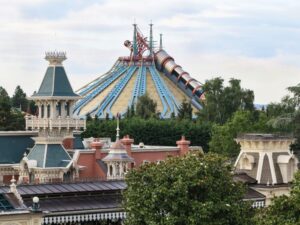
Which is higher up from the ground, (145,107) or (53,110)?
(145,107)

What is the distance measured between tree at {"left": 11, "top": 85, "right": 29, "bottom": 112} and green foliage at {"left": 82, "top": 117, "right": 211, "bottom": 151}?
68.5 meters

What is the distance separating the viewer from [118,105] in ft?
564

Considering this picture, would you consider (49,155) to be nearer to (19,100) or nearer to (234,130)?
(234,130)

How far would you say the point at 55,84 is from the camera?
78562 millimetres

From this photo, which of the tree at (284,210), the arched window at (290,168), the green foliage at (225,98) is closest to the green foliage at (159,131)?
the green foliage at (225,98)

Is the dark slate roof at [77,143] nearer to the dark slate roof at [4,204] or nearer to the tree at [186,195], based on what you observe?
the dark slate roof at [4,204]

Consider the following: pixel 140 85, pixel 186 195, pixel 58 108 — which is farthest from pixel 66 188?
pixel 140 85

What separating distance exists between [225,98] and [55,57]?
1844 inches

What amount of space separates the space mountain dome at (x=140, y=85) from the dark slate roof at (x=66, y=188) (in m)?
111

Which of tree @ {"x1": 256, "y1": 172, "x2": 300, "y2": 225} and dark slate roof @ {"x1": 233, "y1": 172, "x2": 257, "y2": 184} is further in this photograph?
dark slate roof @ {"x1": 233, "y1": 172, "x2": 257, "y2": 184}

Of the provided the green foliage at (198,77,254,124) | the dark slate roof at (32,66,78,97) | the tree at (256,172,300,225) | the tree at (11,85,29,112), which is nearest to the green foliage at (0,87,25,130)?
the green foliage at (198,77,254,124)

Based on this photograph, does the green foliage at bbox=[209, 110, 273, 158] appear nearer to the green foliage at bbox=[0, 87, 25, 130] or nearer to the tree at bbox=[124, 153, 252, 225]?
the green foliage at bbox=[0, 87, 25, 130]

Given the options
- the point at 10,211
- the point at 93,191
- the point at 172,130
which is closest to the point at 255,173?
the point at 93,191

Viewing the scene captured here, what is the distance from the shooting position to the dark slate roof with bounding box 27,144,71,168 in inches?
2938
